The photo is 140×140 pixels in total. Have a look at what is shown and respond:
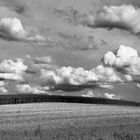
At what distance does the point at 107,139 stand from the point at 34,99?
3419 inches

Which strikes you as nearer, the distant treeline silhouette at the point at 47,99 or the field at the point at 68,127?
the field at the point at 68,127

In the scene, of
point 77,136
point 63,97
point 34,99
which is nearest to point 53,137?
point 77,136

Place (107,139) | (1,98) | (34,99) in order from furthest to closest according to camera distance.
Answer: (34,99) < (1,98) < (107,139)

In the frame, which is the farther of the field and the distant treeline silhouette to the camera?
the distant treeline silhouette

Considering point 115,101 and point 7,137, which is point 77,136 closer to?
point 7,137

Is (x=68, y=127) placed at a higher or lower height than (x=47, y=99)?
lower

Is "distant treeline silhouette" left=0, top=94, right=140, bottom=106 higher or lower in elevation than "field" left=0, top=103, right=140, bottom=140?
higher

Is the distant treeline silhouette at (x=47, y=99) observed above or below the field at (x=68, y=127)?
above

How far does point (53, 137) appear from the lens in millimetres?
16484

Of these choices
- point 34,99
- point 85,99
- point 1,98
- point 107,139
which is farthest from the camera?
point 85,99

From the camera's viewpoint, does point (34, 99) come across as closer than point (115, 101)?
Yes

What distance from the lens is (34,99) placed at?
101 metres

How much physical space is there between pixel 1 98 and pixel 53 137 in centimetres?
7879

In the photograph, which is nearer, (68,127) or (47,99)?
(68,127)
